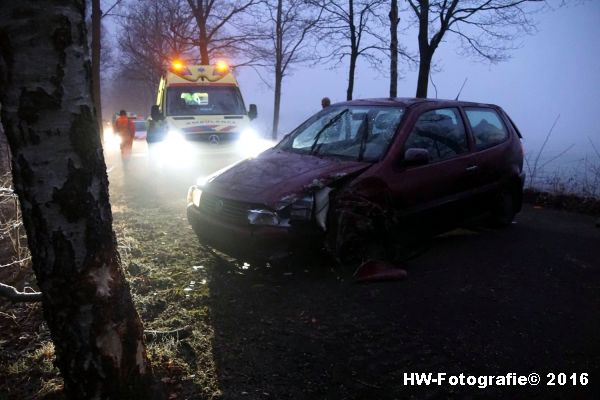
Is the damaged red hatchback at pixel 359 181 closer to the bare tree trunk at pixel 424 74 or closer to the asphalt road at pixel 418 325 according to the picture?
the asphalt road at pixel 418 325

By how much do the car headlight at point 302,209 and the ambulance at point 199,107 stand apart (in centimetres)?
689

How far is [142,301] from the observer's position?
381 centimetres

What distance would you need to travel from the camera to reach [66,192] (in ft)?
6.50

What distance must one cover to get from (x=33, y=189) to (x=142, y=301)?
2075 millimetres

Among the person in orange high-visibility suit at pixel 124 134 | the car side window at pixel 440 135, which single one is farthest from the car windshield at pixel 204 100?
the car side window at pixel 440 135

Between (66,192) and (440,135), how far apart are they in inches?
165

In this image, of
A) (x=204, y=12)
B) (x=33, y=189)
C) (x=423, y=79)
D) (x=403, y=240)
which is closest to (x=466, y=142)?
(x=403, y=240)

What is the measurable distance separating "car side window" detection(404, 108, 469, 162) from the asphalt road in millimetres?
1147

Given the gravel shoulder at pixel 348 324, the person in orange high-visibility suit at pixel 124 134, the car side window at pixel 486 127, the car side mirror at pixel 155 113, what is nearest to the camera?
the gravel shoulder at pixel 348 324

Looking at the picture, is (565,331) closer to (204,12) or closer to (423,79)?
(423,79)

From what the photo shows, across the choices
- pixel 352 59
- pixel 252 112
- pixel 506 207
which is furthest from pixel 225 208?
pixel 352 59

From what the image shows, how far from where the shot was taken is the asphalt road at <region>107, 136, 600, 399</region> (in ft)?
9.29

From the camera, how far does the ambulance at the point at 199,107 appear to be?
34.2 feet

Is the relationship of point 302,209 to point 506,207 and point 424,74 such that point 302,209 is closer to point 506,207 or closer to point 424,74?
point 506,207
